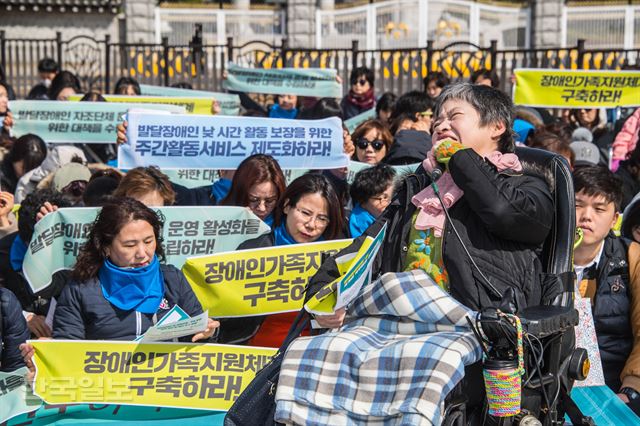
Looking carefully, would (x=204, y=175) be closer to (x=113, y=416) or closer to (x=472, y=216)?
(x=113, y=416)

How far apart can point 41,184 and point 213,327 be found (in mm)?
3301

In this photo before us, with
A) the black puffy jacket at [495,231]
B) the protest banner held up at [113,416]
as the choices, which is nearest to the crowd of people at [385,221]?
the black puffy jacket at [495,231]

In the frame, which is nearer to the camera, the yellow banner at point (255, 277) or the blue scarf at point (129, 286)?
the blue scarf at point (129, 286)

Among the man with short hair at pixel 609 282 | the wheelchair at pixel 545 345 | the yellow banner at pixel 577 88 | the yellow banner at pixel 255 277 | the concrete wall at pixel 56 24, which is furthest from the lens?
the concrete wall at pixel 56 24

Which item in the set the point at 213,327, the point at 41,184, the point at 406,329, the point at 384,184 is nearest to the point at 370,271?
the point at 406,329

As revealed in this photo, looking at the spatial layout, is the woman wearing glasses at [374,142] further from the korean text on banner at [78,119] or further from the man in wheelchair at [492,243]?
the man in wheelchair at [492,243]

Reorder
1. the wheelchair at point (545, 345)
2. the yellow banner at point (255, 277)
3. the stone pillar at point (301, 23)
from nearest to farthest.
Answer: the wheelchair at point (545, 345)
the yellow banner at point (255, 277)
the stone pillar at point (301, 23)

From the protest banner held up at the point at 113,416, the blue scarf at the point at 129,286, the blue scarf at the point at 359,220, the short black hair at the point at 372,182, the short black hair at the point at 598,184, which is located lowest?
the protest banner held up at the point at 113,416

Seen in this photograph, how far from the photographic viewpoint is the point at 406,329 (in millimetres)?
3738

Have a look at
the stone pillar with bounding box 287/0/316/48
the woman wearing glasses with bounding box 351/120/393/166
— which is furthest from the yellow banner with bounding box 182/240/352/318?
the stone pillar with bounding box 287/0/316/48

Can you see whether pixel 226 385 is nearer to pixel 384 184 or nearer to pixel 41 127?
pixel 384 184

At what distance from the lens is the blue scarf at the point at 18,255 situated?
6688mm

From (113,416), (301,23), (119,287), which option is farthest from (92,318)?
(301,23)

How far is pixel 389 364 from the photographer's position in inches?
137
